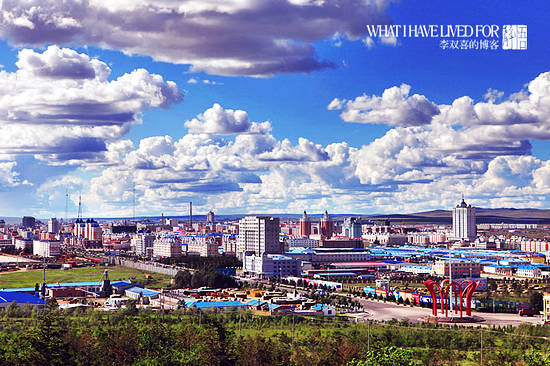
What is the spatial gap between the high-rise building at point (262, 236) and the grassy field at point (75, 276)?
11.6 m

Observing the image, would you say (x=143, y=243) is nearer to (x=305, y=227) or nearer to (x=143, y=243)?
(x=143, y=243)

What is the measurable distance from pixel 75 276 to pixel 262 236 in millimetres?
20117

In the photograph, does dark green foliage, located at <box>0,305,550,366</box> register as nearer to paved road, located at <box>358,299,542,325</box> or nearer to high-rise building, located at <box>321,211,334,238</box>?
paved road, located at <box>358,299,542,325</box>

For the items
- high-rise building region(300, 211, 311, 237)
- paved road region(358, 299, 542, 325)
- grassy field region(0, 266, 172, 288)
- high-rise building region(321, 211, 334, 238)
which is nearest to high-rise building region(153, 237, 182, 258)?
grassy field region(0, 266, 172, 288)

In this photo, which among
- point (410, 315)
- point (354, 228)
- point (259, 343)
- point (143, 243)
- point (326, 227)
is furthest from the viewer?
point (326, 227)

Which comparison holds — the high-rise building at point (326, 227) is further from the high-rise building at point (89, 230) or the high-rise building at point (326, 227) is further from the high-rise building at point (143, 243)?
the high-rise building at point (89, 230)

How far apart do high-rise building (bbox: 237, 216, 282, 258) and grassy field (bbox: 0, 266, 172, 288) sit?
11645mm

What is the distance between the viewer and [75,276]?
6938 cm

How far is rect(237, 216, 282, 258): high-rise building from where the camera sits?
7931cm

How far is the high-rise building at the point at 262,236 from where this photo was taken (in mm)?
79312

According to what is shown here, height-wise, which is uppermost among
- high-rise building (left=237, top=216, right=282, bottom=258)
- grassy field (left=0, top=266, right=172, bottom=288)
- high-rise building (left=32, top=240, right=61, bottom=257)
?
high-rise building (left=237, top=216, right=282, bottom=258)

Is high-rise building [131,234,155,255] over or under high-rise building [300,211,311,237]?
under

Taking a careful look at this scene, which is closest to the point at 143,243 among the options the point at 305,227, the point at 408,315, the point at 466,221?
the point at 305,227

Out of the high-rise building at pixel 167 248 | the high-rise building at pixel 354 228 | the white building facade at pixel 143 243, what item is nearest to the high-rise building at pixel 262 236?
the high-rise building at pixel 167 248
